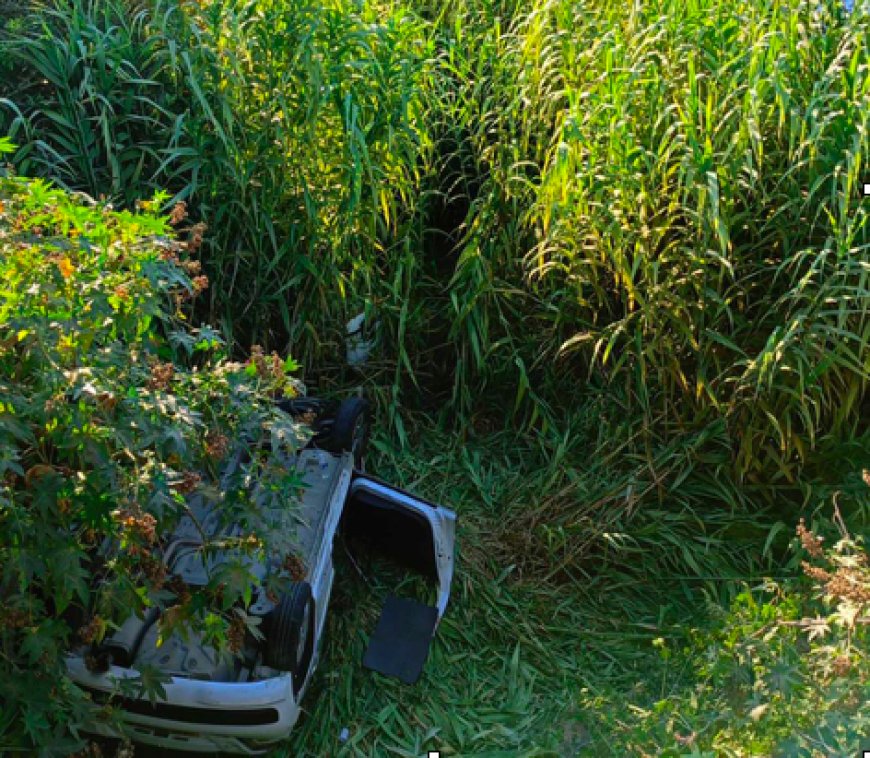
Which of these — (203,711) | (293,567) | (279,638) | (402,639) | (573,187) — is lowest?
(402,639)

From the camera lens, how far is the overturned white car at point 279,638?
297 cm

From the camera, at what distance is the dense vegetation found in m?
3.78

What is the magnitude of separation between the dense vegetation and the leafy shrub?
831mm

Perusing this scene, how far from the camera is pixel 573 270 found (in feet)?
13.7

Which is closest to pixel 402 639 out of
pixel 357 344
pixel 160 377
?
pixel 357 344

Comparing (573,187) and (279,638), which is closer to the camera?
(279,638)

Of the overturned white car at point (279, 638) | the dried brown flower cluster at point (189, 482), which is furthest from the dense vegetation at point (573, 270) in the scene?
the dried brown flower cluster at point (189, 482)

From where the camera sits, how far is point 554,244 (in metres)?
4.18

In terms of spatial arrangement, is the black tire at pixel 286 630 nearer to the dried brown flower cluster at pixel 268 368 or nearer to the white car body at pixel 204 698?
the white car body at pixel 204 698

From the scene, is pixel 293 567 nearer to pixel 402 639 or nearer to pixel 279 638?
pixel 279 638

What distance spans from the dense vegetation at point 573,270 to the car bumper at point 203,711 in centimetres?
46

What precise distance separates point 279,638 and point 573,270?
1796 millimetres

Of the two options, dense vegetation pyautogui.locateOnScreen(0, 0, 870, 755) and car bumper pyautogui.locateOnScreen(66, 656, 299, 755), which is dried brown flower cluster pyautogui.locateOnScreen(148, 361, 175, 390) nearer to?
car bumper pyautogui.locateOnScreen(66, 656, 299, 755)

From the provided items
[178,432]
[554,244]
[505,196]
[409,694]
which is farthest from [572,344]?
[178,432]
